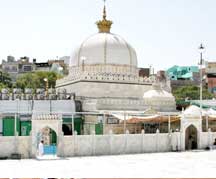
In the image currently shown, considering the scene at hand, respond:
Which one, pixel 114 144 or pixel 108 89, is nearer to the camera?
pixel 114 144

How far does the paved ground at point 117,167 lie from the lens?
1727cm

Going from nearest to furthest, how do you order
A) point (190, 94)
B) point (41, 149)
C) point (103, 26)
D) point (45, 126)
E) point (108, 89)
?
1. point (41, 149)
2. point (45, 126)
3. point (108, 89)
4. point (103, 26)
5. point (190, 94)

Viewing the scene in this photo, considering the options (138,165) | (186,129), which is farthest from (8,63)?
(138,165)

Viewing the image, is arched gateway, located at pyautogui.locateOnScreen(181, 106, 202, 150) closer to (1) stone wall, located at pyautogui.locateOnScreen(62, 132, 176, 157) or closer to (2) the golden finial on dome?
(1) stone wall, located at pyautogui.locateOnScreen(62, 132, 176, 157)

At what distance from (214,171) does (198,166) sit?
1631 millimetres

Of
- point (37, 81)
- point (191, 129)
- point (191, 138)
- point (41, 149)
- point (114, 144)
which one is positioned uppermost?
point (37, 81)

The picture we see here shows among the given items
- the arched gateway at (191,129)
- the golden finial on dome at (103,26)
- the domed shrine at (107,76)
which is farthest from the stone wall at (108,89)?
the arched gateway at (191,129)

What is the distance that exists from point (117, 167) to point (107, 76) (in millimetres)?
18675

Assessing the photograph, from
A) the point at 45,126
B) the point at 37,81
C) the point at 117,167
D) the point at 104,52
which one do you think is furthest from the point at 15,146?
the point at 37,81

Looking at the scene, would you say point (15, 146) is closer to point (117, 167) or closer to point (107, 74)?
point (117, 167)

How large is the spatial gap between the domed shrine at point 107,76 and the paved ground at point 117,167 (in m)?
11.0

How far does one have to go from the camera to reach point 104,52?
130ft

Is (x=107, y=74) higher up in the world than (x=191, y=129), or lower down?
higher up

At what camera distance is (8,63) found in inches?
3856
